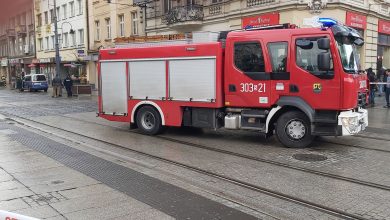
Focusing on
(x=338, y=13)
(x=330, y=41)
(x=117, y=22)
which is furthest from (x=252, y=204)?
(x=117, y=22)

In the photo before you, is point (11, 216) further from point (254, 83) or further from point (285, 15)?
point (285, 15)

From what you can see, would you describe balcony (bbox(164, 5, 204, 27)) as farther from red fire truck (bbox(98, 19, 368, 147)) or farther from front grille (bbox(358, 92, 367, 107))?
front grille (bbox(358, 92, 367, 107))

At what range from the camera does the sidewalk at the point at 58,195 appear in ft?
17.1

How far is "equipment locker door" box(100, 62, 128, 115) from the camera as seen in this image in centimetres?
1255

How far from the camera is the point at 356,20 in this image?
22.7 m

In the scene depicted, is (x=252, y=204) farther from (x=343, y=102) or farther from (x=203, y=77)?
(x=203, y=77)

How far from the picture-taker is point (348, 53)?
9.73m

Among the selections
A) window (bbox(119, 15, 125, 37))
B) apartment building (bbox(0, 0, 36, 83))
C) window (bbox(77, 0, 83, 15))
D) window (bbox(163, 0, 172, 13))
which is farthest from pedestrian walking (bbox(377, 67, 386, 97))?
window (bbox(77, 0, 83, 15))

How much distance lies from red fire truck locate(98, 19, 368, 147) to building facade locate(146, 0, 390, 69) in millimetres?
9703

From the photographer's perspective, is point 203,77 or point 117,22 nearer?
point 203,77

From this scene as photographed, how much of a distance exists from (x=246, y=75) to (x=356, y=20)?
1518 cm

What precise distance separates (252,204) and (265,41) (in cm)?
548

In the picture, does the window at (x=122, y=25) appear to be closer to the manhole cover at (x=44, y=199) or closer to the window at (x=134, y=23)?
the window at (x=134, y=23)

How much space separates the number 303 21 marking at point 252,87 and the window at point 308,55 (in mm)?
1090
